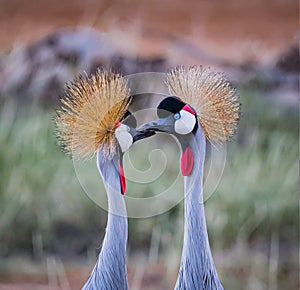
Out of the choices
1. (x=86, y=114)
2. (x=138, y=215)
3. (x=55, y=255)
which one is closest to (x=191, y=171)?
(x=138, y=215)

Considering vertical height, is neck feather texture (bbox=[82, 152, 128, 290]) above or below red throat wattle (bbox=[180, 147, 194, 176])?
below

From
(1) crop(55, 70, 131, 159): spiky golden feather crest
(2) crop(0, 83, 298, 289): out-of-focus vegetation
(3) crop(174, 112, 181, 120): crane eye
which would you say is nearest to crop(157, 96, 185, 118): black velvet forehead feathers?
(3) crop(174, 112, 181, 120): crane eye

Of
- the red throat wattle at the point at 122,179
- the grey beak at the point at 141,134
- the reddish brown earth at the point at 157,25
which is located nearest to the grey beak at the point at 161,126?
the grey beak at the point at 141,134

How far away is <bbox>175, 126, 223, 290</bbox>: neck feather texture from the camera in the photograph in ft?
8.02

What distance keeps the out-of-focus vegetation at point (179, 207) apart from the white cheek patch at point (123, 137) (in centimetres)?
21

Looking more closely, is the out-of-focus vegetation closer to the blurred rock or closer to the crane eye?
the blurred rock

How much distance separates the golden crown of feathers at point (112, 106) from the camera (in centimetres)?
240

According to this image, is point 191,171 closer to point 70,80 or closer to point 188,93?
point 188,93

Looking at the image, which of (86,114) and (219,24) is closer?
(86,114)

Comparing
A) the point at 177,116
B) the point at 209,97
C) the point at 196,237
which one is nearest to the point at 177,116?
the point at 177,116

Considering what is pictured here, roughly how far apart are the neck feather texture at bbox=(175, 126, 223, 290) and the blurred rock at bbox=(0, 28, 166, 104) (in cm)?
41

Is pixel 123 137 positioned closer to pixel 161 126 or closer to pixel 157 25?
pixel 161 126

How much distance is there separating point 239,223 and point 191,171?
30 cm

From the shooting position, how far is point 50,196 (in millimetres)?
2516
